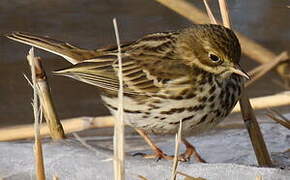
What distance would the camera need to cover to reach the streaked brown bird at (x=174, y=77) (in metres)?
5.09

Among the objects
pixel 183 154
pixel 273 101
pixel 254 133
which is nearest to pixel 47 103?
pixel 183 154

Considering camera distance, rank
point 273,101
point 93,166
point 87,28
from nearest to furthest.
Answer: point 93,166
point 273,101
point 87,28

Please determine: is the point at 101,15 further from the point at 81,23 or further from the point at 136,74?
the point at 136,74

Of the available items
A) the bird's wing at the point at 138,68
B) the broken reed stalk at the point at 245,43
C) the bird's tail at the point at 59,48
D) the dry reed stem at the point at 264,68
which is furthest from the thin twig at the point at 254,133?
the dry reed stem at the point at 264,68

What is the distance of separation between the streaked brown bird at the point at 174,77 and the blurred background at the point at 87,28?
1.53 metres

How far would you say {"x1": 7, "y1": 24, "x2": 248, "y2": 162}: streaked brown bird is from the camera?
5.09 metres

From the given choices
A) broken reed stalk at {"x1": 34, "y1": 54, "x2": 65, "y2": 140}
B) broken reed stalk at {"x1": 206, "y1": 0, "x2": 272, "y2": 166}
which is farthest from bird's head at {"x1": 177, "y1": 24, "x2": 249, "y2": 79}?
broken reed stalk at {"x1": 34, "y1": 54, "x2": 65, "y2": 140}

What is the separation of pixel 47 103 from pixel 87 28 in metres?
3.09

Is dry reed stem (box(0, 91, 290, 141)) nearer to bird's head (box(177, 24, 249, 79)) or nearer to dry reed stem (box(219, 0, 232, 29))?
bird's head (box(177, 24, 249, 79))

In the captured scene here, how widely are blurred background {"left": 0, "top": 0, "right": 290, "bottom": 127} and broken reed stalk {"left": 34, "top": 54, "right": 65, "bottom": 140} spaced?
5.76 feet

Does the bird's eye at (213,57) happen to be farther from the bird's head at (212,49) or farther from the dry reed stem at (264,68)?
the dry reed stem at (264,68)

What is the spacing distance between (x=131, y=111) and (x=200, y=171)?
30.3 inches

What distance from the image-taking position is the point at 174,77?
17.3 feet

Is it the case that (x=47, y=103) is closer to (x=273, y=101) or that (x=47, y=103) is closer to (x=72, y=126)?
(x=72, y=126)
